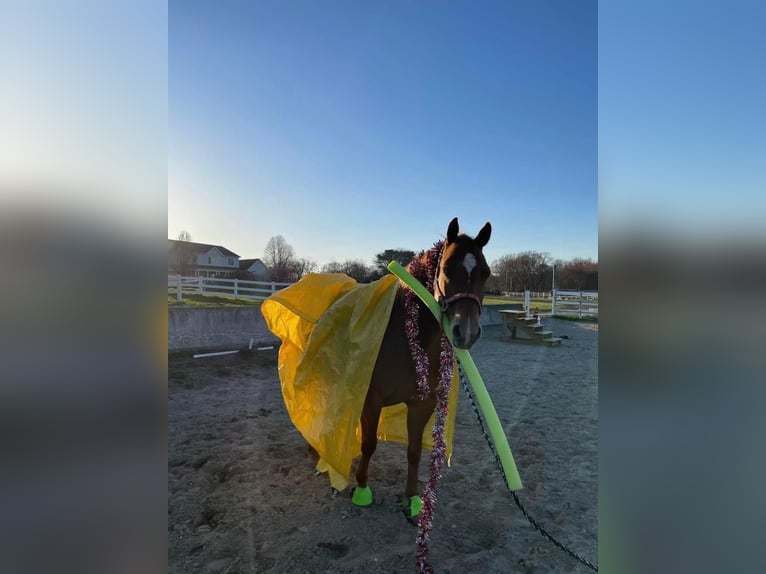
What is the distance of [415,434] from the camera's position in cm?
315

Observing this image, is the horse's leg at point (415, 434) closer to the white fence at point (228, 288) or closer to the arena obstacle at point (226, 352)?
the arena obstacle at point (226, 352)

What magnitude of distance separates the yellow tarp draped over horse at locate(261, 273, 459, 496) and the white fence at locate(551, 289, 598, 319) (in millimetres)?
17088

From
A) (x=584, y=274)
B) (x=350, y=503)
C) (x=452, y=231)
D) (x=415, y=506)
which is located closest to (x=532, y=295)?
(x=584, y=274)

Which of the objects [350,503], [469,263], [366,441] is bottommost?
[350,503]

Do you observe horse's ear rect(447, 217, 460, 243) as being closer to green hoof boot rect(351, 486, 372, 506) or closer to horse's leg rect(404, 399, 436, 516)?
horse's leg rect(404, 399, 436, 516)

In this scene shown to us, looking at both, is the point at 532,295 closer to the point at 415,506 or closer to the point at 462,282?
the point at 415,506

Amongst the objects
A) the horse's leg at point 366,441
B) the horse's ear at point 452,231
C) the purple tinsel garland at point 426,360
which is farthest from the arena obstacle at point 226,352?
the horse's ear at point 452,231

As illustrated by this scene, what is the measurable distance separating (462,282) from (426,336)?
67 cm

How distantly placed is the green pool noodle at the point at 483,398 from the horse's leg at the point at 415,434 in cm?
77

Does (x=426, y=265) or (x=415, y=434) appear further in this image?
(x=415, y=434)
